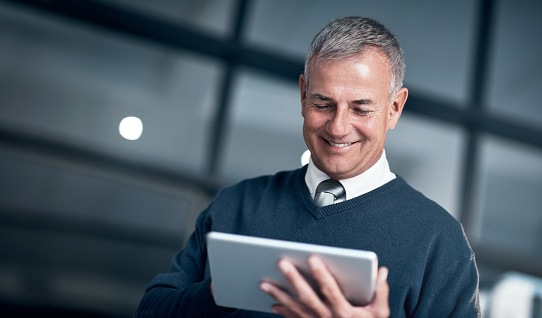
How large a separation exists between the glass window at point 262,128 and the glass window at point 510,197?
1222mm

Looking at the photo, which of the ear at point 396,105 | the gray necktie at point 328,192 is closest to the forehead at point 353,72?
the ear at point 396,105

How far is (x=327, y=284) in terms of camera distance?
2.81 feet

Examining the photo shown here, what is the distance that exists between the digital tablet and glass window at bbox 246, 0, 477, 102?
2.40m

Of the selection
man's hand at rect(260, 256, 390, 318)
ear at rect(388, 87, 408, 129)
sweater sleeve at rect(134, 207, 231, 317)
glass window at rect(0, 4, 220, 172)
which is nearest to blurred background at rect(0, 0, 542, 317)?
glass window at rect(0, 4, 220, 172)

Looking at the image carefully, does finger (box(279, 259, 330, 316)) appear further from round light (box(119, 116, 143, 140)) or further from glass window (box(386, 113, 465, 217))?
glass window (box(386, 113, 465, 217))

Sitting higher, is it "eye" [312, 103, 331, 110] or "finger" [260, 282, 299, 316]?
"eye" [312, 103, 331, 110]

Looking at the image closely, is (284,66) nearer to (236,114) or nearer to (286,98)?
(286,98)

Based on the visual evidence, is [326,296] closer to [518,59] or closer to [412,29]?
[412,29]

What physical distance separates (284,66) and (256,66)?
0.18m

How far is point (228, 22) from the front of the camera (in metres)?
3.15

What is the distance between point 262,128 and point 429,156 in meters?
1.08

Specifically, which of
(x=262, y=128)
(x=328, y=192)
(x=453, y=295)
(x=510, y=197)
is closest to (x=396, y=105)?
(x=328, y=192)

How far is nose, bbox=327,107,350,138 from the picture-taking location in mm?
1178

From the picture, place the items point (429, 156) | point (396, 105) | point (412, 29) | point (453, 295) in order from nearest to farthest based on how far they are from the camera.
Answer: point (453, 295)
point (396, 105)
point (429, 156)
point (412, 29)
